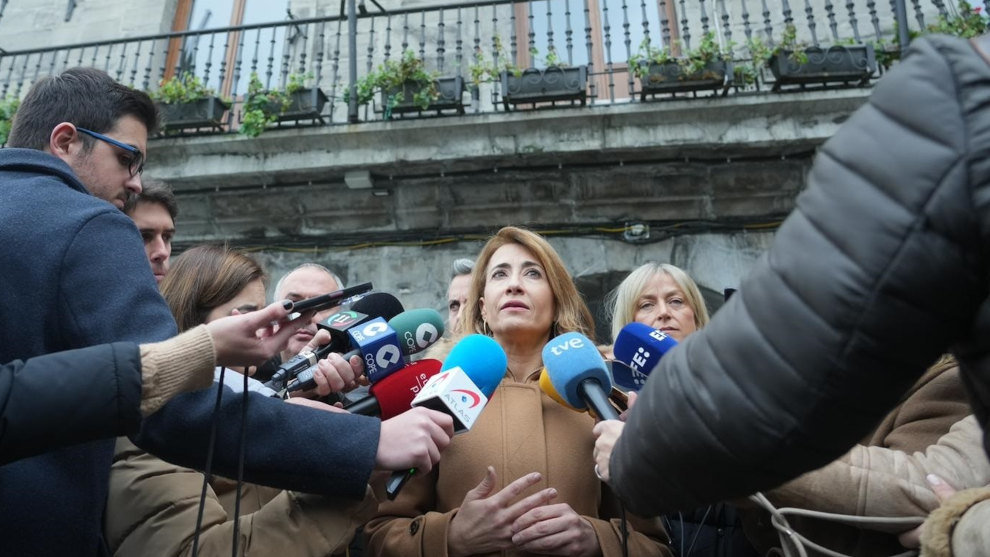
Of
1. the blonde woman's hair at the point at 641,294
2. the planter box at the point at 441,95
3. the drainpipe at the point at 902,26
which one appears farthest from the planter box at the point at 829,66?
the blonde woman's hair at the point at 641,294

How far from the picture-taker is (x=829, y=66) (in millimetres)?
6391

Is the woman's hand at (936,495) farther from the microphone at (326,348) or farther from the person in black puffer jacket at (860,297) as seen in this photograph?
the microphone at (326,348)

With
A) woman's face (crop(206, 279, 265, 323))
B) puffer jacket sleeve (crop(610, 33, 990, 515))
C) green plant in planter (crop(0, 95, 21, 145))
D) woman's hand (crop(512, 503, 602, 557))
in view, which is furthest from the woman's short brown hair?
green plant in planter (crop(0, 95, 21, 145))

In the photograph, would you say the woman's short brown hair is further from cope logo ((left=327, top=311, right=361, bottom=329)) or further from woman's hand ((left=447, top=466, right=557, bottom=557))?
woman's hand ((left=447, top=466, right=557, bottom=557))

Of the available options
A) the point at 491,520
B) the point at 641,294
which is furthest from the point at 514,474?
the point at 641,294

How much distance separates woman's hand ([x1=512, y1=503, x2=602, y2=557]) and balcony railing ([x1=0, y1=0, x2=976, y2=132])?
4742mm

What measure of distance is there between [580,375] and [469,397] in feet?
1.07

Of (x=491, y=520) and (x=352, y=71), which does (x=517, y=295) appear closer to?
(x=491, y=520)

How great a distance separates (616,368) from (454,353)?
622mm

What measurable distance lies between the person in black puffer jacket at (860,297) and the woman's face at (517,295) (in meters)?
1.85

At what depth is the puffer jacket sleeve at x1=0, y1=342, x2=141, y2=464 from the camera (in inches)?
58.6

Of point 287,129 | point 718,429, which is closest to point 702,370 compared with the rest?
point 718,429

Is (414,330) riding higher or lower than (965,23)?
lower

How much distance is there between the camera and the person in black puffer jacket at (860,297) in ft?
3.36
